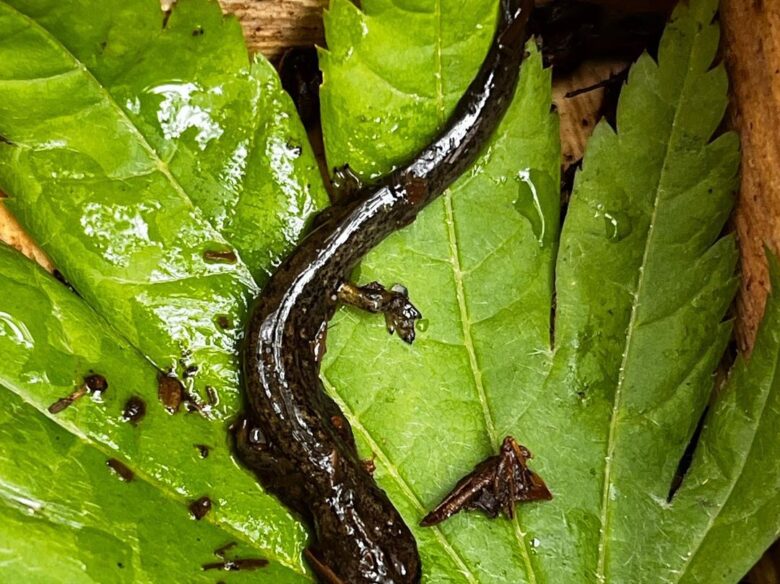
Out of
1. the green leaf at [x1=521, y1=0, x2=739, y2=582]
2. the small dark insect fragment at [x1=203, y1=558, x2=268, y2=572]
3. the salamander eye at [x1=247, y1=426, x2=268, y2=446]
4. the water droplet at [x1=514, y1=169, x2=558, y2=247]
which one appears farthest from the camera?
the salamander eye at [x1=247, y1=426, x2=268, y2=446]

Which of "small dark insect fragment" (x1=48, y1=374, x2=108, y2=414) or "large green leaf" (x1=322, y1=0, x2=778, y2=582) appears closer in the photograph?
"small dark insect fragment" (x1=48, y1=374, x2=108, y2=414)

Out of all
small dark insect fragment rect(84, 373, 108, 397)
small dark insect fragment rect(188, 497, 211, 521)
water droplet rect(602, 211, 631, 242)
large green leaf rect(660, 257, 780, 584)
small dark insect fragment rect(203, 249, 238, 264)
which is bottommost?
large green leaf rect(660, 257, 780, 584)

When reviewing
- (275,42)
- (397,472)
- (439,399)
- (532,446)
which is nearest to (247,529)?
(397,472)

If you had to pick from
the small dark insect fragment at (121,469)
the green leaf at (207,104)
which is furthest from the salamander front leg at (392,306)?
the small dark insect fragment at (121,469)

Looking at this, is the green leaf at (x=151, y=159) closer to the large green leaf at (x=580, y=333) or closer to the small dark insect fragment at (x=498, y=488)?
the large green leaf at (x=580, y=333)

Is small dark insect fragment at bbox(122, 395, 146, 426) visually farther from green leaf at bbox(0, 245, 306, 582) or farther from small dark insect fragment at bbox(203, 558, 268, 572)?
small dark insect fragment at bbox(203, 558, 268, 572)

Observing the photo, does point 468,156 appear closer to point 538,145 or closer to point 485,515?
point 538,145

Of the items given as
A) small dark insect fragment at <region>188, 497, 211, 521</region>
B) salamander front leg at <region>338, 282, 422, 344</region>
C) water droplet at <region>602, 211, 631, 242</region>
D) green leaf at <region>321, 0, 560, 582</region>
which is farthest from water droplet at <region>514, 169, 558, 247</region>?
small dark insect fragment at <region>188, 497, 211, 521</region>
